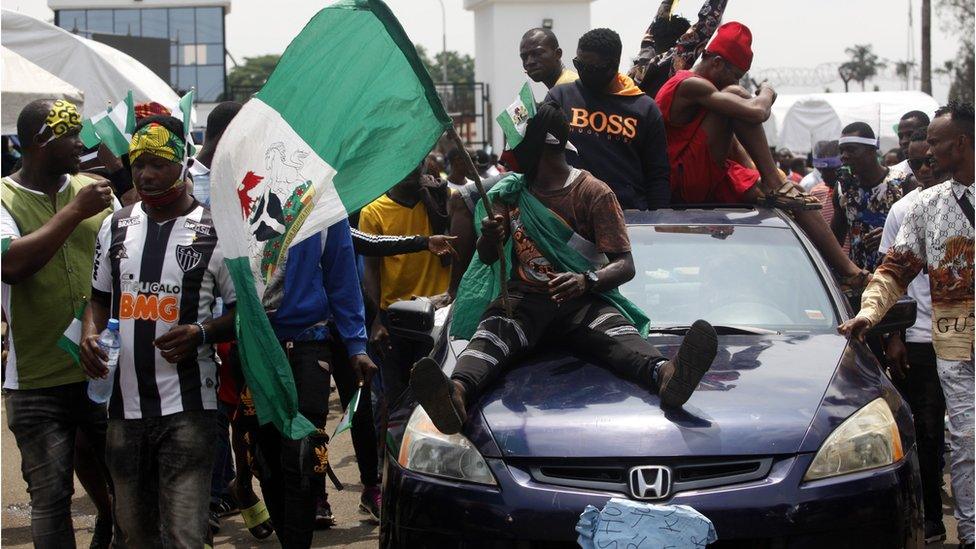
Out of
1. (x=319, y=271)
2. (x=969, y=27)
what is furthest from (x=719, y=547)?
(x=969, y=27)

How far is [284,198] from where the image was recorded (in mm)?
4496

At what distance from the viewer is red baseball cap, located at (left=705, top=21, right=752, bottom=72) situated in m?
7.02

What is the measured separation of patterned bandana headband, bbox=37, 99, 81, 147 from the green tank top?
26 centimetres

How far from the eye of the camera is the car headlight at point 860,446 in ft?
13.8

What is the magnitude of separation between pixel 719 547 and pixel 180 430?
1942 mm

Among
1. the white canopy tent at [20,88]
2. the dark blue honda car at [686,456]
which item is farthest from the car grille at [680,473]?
the white canopy tent at [20,88]

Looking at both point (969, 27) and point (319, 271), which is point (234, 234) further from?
point (969, 27)

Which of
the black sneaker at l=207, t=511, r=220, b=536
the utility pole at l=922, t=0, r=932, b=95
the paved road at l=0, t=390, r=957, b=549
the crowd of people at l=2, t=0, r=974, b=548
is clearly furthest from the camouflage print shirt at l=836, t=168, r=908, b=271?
the utility pole at l=922, t=0, r=932, b=95

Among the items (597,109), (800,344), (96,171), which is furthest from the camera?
(96,171)

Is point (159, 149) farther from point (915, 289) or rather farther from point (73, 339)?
point (915, 289)

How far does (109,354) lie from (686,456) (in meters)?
2.08

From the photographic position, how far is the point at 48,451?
5164mm

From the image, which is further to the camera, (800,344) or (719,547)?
(800,344)

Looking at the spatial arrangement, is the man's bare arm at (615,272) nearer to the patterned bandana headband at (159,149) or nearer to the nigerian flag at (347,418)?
the nigerian flag at (347,418)
